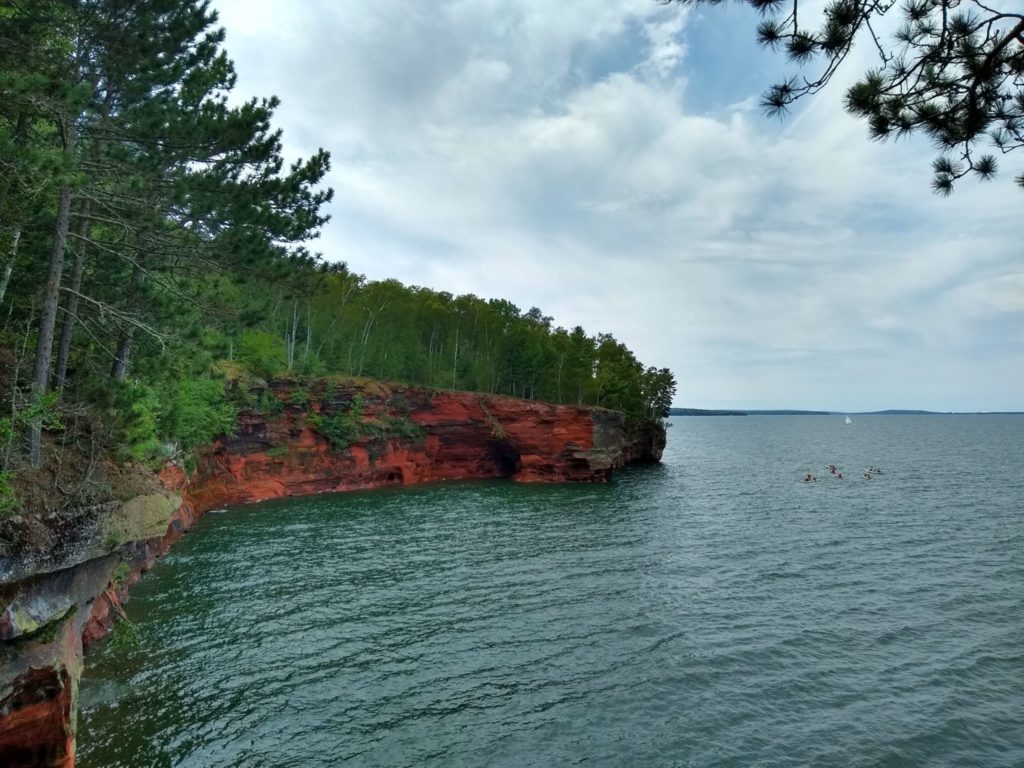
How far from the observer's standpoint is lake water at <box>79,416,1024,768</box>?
10.2 m

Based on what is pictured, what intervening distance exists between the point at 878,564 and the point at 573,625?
13631mm

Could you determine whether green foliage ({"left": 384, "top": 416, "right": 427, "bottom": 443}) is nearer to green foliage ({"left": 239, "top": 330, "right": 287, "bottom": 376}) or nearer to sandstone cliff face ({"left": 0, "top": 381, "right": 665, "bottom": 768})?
sandstone cliff face ({"left": 0, "top": 381, "right": 665, "bottom": 768})

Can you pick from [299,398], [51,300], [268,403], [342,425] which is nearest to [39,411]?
[51,300]

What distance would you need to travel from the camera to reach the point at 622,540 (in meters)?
25.4

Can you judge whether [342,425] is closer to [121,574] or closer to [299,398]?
[299,398]

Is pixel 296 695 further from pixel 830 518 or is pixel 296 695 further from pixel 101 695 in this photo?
pixel 830 518

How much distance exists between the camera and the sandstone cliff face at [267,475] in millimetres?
7895

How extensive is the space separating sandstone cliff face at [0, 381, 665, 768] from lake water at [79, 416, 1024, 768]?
1.65m

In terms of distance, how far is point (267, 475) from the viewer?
3706 cm

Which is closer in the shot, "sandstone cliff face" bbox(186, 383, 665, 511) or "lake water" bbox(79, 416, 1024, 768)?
"lake water" bbox(79, 416, 1024, 768)

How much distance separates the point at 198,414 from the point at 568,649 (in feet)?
81.5

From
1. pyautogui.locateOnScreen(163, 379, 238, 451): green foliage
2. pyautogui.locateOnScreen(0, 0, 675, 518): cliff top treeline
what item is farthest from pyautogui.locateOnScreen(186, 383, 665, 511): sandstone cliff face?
pyautogui.locateOnScreen(0, 0, 675, 518): cliff top treeline

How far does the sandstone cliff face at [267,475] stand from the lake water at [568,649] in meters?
1.65

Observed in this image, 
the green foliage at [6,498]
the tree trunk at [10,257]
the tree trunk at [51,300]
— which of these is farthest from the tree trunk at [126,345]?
the green foliage at [6,498]
